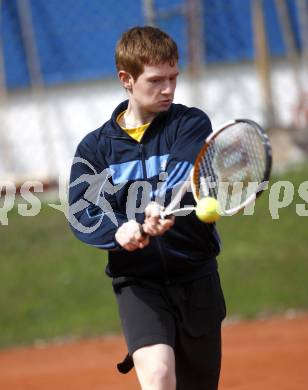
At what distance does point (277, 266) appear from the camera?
9906mm

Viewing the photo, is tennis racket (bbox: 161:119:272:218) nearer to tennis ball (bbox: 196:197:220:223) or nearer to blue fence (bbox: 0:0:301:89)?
tennis ball (bbox: 196:197:220:223)

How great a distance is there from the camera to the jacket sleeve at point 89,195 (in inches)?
163

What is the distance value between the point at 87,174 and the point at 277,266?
19.5 feet

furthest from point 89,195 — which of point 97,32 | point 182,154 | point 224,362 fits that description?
point 97,32

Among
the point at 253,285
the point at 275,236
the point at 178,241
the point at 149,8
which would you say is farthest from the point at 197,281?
the point at 149,8

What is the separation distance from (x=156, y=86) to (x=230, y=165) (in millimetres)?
451

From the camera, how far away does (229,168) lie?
4.20 meters

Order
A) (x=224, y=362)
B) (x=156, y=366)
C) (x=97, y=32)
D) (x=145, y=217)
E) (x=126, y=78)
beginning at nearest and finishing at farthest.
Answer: (x=156, y=366), (x=145, y=217), (x=126, y=78), (x=224, y=362), (x=97, y=32)

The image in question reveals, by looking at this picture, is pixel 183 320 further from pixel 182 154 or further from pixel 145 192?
pixel 182 154

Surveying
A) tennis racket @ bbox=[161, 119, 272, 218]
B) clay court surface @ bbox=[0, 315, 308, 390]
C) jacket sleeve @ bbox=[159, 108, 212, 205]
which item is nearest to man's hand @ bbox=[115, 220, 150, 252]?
tennis racket @ bbox=[161, 119, 272, 218]

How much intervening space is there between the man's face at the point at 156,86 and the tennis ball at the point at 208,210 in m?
0.50

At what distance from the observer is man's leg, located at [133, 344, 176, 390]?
3.88 metres

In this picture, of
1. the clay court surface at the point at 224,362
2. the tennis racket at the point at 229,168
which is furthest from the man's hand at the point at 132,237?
the clay court surface at the point at 224,362

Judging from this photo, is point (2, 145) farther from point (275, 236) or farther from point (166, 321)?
point (166, 321)
